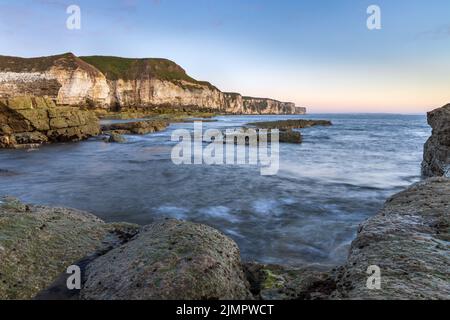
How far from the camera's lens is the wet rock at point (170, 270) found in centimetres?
283

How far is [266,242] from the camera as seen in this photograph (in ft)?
22.6

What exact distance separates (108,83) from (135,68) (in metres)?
17.3

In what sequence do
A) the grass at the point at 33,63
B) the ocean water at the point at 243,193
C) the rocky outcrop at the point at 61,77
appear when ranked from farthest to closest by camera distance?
the grass at the point at 33,63 < the rocky outcrop at the point at 61,77 < the ocean water at the point at 243,193

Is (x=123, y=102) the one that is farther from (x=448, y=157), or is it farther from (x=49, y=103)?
(x=448, y=157)

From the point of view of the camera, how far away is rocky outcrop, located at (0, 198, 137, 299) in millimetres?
3367

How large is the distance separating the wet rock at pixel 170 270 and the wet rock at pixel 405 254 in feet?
3.61

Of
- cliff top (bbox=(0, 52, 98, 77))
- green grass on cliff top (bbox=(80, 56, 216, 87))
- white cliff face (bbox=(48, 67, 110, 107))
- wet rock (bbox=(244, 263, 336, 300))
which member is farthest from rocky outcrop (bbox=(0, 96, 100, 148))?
green grass on cliff top (bbox=(80, 56, 216, 87))

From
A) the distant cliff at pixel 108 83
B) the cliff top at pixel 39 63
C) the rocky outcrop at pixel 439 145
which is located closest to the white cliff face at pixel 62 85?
the distant cliff at pixel 108 83

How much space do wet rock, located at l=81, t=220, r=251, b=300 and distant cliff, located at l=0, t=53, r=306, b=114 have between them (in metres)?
31.7

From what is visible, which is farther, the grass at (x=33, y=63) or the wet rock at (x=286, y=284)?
the grass at (x=33, y=63)

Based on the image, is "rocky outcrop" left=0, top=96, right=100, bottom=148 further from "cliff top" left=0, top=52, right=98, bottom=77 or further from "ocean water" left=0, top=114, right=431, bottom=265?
"cliff top" left=0, top=52, right=98, bottom=77

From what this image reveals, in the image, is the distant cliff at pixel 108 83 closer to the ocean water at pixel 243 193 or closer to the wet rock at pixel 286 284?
the ocean water at pixel 243 193
